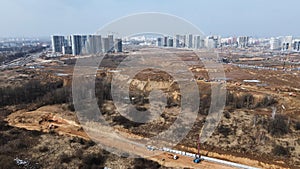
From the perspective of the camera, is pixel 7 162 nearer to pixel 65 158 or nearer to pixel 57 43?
pixel 65 158

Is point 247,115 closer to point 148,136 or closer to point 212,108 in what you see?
point 212,108

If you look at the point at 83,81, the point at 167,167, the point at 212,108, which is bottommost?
the point at 167,167

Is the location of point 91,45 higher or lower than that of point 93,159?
higher

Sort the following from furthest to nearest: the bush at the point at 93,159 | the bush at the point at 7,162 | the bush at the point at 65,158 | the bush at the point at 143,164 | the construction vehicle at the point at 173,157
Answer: the construction vehicle at the point at 173,157, the bush at the point at 65,158, the bush at the point at 93,159, the bush at the point at 143,164, the bush at the point at 7,162

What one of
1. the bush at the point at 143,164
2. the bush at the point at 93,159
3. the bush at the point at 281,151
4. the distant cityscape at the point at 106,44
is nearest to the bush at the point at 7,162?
the bush at the point at 93,159

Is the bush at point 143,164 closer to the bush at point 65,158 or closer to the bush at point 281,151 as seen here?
the bush at point 65,158

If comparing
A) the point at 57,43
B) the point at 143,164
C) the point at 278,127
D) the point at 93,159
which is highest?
the point at 57,43

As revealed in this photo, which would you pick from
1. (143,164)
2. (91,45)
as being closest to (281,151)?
(143,164)

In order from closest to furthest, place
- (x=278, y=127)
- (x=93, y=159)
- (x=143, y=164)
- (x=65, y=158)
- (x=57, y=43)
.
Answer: (x=143, y=164)
(x=93, y=159)
(x=65, y=158)
(x=278, y=127)
(x=57, y=43)

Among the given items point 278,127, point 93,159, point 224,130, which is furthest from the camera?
point 224,130

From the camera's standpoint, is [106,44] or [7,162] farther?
[106,44]

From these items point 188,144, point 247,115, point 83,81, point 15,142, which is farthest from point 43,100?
point 247,115
